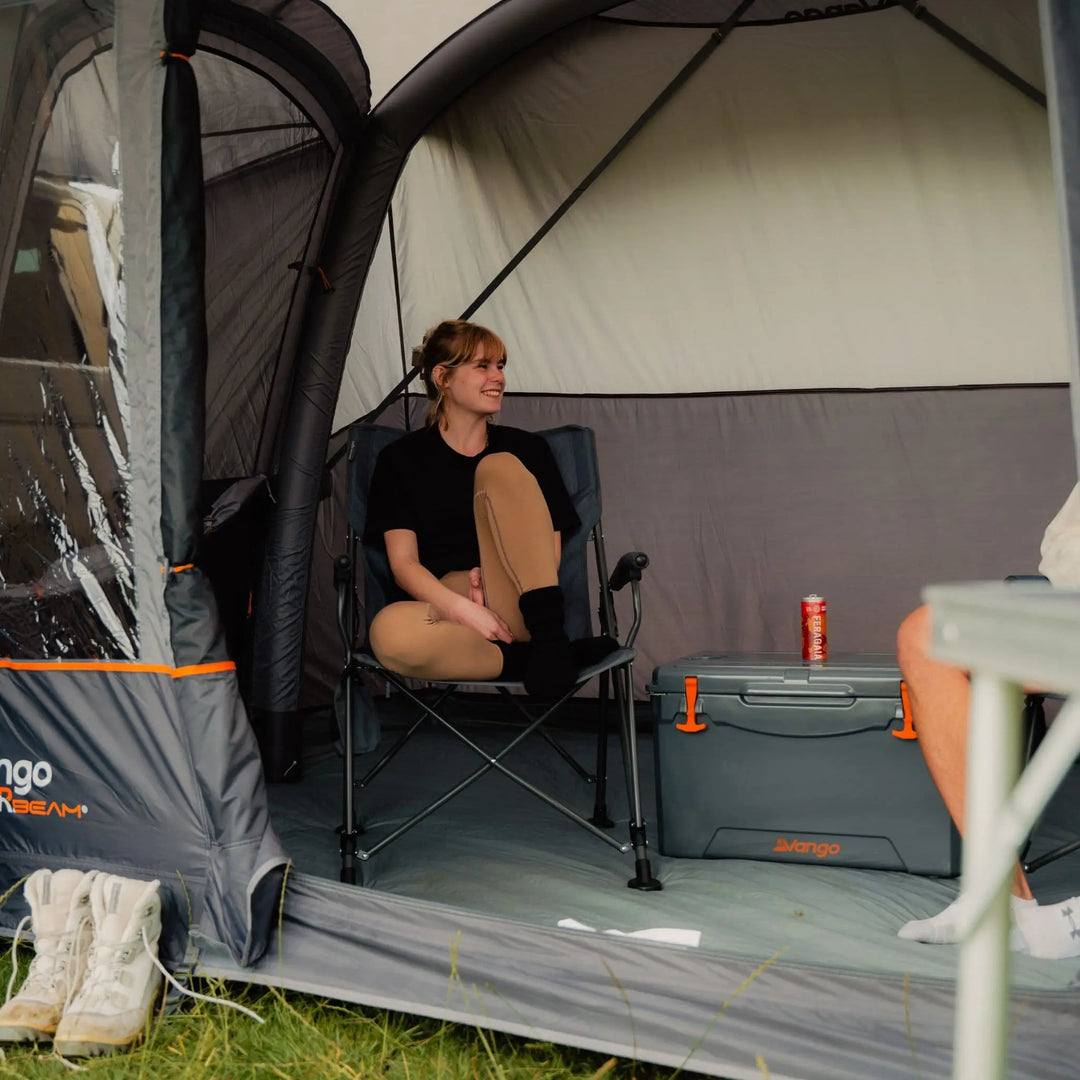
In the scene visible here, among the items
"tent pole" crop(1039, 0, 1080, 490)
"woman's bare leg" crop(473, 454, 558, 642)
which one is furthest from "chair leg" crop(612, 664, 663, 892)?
"tent pole" crop(1039, 0, 1080, 490)

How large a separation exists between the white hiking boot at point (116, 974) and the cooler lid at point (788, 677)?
3.23 feet

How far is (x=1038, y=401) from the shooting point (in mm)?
3115

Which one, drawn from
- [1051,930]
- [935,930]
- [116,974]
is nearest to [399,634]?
[116,974]

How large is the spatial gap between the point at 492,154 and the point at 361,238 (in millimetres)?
553

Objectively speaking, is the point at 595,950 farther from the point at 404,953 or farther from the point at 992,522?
the point at 992,522

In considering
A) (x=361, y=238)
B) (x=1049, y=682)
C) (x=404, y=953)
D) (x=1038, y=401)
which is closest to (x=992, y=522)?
(x=1038, y=401)

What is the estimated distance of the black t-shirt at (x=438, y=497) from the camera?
8.32 feet

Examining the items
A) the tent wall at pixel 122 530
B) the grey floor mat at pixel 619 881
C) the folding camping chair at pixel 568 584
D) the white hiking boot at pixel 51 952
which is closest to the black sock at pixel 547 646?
the folding camping chair at pixel 568 584

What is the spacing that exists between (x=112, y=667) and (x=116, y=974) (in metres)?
0.46

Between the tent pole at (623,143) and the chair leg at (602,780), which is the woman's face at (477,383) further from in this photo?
the tent pole at (623,143)

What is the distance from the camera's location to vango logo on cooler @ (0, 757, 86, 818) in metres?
1.97

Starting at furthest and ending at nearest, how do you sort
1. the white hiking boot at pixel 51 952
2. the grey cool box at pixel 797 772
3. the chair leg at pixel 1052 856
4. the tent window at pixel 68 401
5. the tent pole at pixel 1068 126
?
1. the grey cool box at pixel 797 772
2. the chair leg at pixel 1052 856
3. the tent window at pixel 68 401
4. the white hiking boot at pixel 51 952
5. the tent pole at pixel 1068 126

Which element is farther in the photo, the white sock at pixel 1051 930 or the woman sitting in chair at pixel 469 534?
the woman sitting in chair at pixel 469 534

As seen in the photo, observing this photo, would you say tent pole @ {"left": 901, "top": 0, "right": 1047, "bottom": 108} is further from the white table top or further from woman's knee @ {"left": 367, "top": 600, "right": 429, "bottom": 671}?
the white table top
